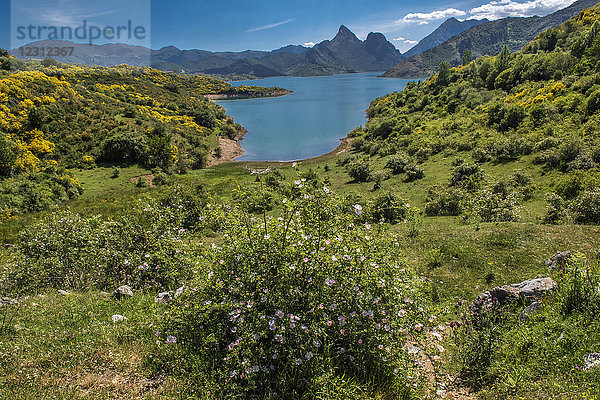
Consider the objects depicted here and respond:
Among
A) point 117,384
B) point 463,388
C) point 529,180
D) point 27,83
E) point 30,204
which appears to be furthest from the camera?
point 27,83

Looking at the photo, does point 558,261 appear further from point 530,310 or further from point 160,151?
point 160,151

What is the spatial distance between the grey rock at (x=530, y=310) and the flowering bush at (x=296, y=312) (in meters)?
3.27

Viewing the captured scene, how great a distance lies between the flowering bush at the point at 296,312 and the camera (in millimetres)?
3982

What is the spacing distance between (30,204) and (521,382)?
1378 inches

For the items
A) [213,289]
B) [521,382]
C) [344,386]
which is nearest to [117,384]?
[213,289]

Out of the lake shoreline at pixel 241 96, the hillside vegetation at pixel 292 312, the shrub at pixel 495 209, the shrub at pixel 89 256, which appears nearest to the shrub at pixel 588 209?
the shrub at pixel 495 209

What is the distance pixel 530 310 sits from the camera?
6.51 meters

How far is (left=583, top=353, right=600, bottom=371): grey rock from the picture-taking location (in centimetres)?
443

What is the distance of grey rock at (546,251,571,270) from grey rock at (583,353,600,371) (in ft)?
15.9

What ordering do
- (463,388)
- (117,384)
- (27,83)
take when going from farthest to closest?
(27,83)
(463,388)
(117,384)

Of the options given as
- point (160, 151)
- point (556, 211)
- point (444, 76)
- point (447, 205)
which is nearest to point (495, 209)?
point (556, 211)

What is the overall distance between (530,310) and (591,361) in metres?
2.07

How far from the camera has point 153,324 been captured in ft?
16.6

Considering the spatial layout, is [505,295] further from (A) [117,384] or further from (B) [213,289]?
(A) [117,384]
